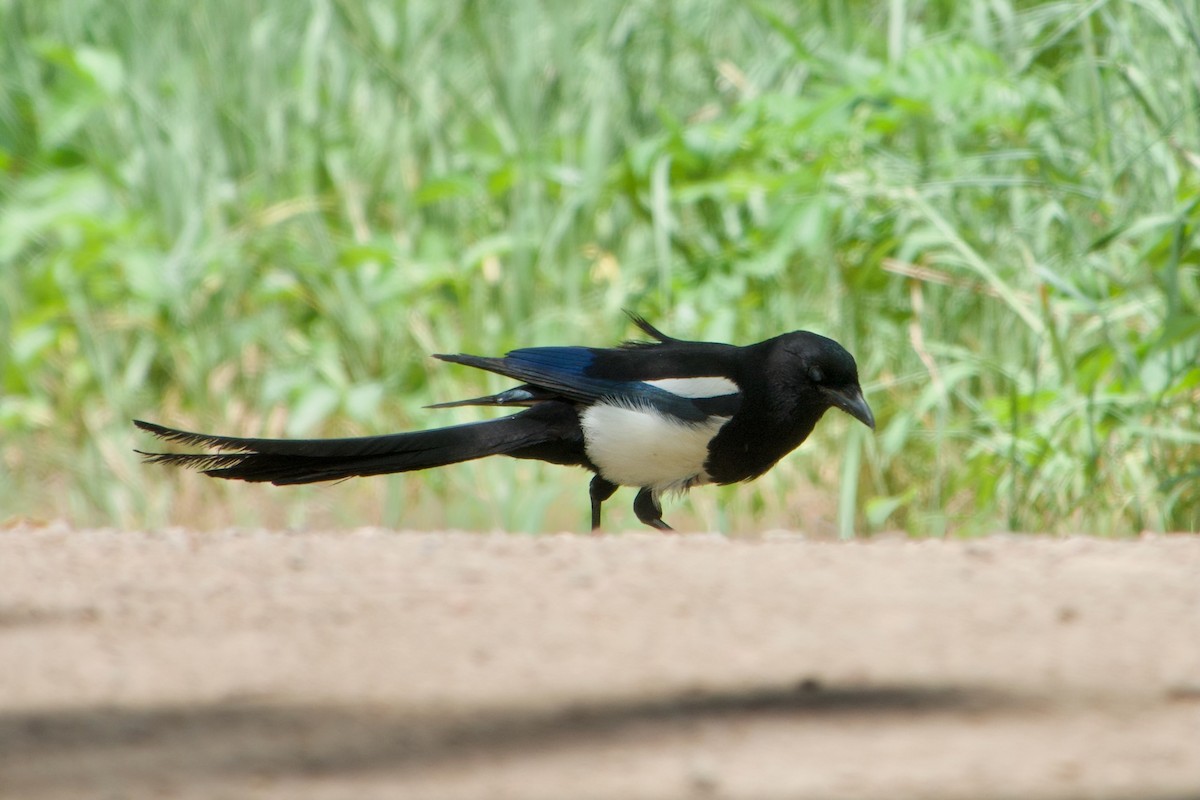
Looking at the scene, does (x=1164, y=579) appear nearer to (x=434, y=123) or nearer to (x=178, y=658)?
(x=178, y=658)

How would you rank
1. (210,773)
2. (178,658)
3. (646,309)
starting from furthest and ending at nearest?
(646,309)
(178,658)
(210,773)

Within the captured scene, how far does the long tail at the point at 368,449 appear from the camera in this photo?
3930 millimetres

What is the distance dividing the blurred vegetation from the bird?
1.60 feet

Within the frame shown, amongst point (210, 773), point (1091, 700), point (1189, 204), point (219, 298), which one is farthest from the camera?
point (219, 298)

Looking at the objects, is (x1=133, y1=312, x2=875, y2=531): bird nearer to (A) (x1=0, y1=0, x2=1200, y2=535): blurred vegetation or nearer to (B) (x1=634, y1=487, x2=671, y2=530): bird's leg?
(B) (x1=634, y1=487, x2=671, y2=530): bird's leg

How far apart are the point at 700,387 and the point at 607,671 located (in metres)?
2.23

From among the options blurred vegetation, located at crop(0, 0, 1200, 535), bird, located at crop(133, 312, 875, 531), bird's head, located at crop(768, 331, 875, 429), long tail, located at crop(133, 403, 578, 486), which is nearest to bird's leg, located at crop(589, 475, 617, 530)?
bird, located at crop(133, 312, 875, 531)

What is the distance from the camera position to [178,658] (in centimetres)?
229

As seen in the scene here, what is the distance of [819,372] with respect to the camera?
4.28 m

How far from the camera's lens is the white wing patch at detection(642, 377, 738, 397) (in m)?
Answer: 4.32

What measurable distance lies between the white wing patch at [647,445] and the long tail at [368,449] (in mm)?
106

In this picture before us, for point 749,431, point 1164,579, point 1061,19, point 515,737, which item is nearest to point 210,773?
point 515,737

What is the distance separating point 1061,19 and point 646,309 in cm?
178

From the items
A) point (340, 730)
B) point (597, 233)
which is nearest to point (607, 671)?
point (340, 730)
